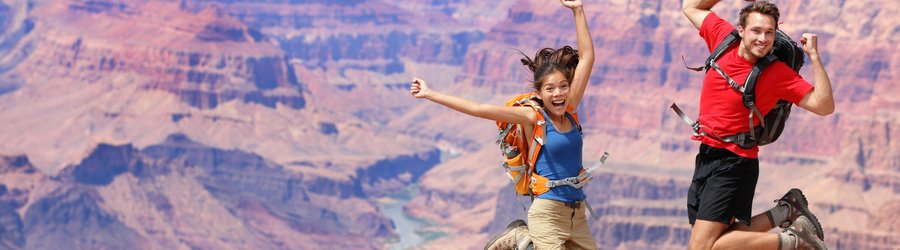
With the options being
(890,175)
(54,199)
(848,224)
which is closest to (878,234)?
(848,224)

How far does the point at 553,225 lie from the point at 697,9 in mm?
3207

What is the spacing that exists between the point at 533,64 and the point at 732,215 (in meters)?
2.71

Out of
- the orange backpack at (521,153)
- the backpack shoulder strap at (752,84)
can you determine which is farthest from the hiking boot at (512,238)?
the backpack shoulder strap at (752,84)

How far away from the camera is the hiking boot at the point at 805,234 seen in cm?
1936

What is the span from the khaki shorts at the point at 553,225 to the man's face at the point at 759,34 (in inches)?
99.2

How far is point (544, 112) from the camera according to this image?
19.2m

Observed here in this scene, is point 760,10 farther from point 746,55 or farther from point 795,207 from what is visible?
point 795,207

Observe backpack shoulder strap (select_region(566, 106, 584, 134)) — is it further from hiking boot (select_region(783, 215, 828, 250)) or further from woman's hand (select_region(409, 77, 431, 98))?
hiking boot (select_region(783, 215, 828, 250))

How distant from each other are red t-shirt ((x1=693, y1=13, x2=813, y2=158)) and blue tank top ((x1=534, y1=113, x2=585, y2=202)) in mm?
1363

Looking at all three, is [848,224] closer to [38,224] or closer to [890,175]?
[890,175]

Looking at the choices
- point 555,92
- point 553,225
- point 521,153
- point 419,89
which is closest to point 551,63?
point 555,92

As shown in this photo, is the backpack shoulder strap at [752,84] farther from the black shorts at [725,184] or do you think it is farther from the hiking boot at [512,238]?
the hiking boot at [512,238]

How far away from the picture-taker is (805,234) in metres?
19.5

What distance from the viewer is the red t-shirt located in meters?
18.7
